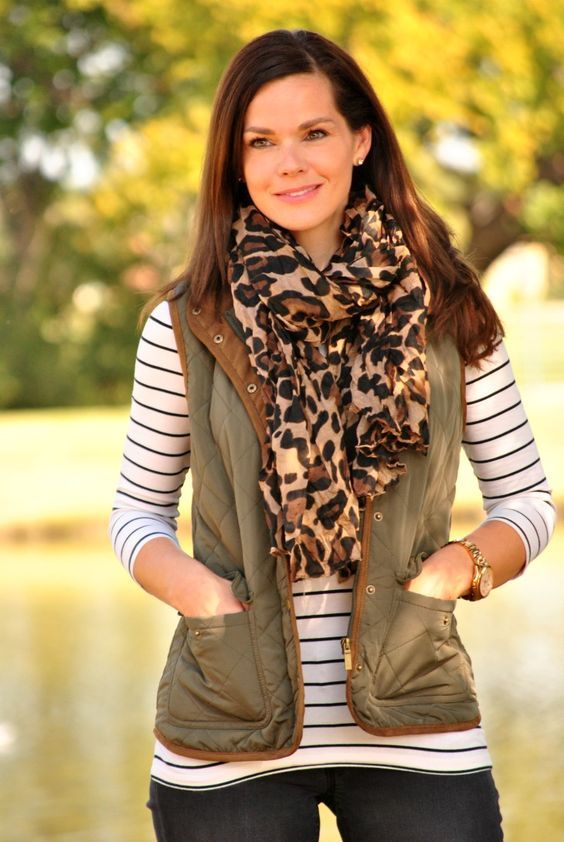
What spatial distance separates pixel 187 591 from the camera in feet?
7.39

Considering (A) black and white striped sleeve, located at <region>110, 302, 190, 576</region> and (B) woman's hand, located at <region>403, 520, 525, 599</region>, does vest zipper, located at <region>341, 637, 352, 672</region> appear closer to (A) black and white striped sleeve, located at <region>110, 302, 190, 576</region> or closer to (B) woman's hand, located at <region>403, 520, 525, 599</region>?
(B) woman's hand, located at <region>403, 520, 525, 599</region>

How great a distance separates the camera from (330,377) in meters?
2.29

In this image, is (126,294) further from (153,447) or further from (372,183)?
(153,447)

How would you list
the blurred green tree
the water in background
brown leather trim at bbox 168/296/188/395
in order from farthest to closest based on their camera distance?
the blurred green tree → the water in background → brown leather trim at bbox 168/296/188/395

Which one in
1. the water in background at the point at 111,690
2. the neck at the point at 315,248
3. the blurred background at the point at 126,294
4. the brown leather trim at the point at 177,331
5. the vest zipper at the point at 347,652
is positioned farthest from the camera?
the blurred background at the point at 126,294

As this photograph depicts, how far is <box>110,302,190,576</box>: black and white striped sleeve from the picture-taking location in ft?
7.59

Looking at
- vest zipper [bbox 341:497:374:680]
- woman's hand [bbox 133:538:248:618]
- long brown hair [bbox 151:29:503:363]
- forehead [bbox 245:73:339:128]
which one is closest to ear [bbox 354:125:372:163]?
long brown hair [bbox 151:29:503:363]

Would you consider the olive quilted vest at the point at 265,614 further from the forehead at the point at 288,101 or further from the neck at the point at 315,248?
the forehead at the point at 288,101

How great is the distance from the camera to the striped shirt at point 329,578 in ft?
7.32

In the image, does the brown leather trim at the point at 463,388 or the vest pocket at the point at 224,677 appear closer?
the vest pocket at the point at 224,677

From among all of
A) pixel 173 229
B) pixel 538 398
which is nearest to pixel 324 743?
pixel 538 398

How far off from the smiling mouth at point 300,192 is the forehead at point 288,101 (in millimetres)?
98

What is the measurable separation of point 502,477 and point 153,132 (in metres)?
18.4

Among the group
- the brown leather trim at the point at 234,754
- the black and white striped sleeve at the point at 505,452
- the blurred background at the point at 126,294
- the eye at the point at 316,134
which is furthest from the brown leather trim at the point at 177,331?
the blurred background at the point at 126,294
